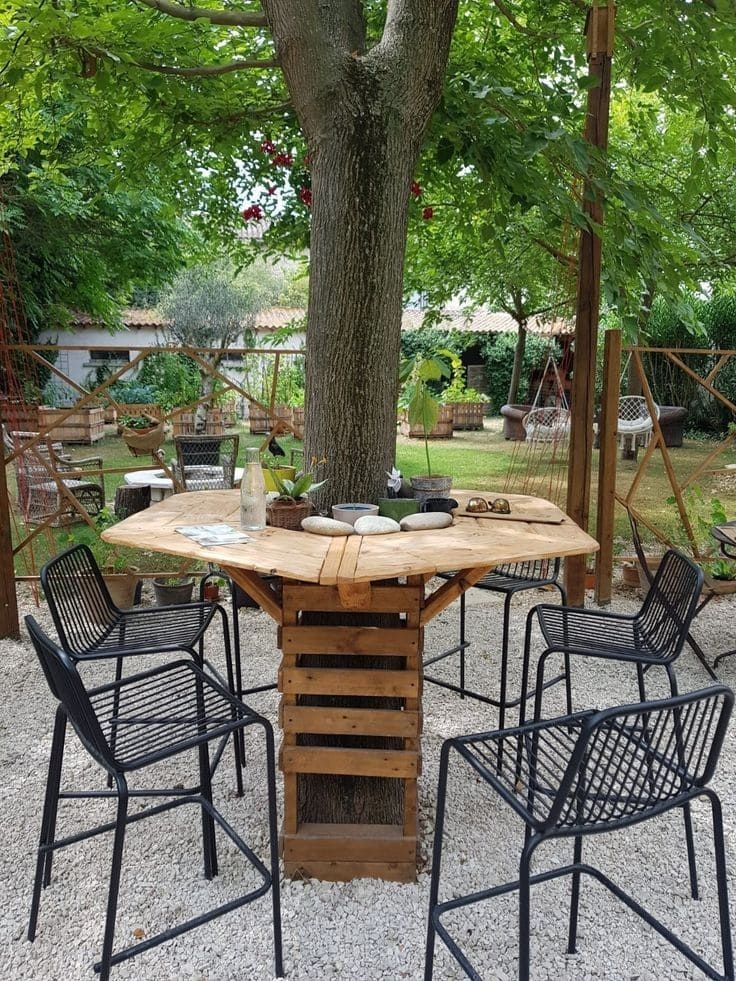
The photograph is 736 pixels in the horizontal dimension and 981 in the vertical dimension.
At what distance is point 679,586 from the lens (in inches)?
97.7

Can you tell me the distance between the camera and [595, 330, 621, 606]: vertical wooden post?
466 cm

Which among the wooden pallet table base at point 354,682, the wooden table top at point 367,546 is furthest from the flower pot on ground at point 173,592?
the wooden pallet table base at point 354,682

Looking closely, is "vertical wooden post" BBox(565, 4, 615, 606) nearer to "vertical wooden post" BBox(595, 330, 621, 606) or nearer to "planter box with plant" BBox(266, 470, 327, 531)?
"vertical wooden post" BBox(595, 330, 621, 606)

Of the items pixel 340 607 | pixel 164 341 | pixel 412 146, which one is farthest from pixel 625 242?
pixel 164 341

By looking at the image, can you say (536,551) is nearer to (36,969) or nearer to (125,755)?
(125,755)

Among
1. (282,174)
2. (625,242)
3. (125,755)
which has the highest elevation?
(282,174)

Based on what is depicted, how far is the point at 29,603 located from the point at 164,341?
18.7 meters

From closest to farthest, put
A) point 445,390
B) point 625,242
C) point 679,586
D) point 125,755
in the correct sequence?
point 125,755, point 679,586, point 625,242, point 445,390

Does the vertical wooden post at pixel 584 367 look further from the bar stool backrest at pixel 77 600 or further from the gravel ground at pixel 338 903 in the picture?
the bar stool backrest at pixel 77 600

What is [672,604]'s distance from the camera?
251 centimetres

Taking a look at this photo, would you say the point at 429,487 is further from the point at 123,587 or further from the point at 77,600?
the point at 123,587

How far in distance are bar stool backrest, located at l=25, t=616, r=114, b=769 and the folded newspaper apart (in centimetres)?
54

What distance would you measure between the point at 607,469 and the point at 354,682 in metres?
3.17

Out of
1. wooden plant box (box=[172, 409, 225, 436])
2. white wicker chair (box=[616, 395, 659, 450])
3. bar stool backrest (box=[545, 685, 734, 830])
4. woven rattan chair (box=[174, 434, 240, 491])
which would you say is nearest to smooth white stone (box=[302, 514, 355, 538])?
bar stool backrest (box=[545, 685, 734, 830])
